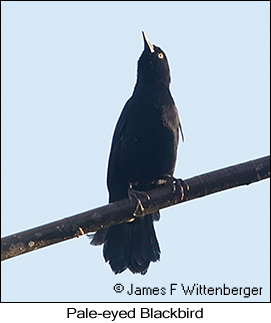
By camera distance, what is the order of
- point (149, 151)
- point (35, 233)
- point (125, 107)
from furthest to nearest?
point (125, 107)
point (149, 151)
point (35, 233)

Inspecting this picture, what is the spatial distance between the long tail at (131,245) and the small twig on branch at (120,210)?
1505 millimetres

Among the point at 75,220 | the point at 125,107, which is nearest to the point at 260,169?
the point at 75,220

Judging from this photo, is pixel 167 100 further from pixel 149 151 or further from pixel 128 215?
pixel 128 215

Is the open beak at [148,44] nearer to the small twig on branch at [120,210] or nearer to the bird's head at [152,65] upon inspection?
the bird's head at [152,65]

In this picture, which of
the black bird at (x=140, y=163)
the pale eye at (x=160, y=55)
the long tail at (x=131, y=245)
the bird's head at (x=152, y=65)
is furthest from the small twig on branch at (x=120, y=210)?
the pale eye at (x=160, y=55)

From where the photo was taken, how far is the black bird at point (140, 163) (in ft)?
17.1

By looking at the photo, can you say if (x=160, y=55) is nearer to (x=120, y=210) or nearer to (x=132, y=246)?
(x=132, y=246)

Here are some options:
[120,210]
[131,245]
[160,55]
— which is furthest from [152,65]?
[120,210]

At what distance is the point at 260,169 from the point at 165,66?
7.95 ft

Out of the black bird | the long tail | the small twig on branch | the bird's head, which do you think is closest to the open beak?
the bird's head

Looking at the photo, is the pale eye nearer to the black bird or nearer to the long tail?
the black bird

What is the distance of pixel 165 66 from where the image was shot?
5.84 m

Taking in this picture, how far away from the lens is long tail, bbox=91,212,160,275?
17.2ft

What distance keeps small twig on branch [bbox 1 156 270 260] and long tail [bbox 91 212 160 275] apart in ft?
4.94
